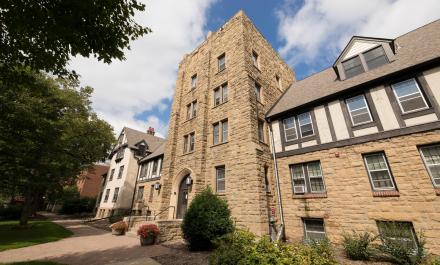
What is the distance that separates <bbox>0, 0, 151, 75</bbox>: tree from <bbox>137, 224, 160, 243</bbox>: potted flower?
8863 mm

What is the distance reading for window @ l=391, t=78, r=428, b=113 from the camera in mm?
9062

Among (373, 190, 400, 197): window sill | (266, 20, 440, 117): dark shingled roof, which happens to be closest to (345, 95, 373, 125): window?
(266, 20, 440, 117): dark shingled roof

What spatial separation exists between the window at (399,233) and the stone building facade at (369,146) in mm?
60

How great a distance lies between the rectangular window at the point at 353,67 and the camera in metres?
12.1

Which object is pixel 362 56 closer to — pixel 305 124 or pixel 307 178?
pixel 305 124

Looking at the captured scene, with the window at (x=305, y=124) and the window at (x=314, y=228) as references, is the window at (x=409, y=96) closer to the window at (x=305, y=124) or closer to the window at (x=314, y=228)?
the window at (x=305, y=124)

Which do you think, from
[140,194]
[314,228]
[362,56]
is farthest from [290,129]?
[140,194]

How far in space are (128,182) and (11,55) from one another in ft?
76.2

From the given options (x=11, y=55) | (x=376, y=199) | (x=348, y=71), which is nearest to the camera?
(x=11, y=55)

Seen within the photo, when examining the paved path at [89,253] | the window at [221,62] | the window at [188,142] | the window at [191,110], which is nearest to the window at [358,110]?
the window at [221,62]

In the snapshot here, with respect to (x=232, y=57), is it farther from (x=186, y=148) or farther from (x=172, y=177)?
(x=172, y=177)

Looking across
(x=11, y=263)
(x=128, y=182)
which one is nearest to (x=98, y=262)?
(x=11, y=263)

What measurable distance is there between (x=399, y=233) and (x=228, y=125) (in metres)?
9.94

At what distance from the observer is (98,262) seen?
841 cm
